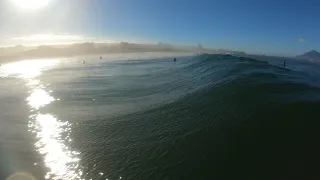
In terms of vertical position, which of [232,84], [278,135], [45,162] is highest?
[232,84]

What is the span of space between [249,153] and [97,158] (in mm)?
10514

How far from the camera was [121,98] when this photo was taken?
128 feet

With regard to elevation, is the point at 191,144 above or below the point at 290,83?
below

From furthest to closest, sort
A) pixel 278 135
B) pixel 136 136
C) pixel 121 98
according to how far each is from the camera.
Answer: pixel 121 98, pixel 136 136, pixel 278 135

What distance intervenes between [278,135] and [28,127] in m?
22.3

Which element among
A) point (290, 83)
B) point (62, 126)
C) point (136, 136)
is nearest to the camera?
point (136, 136)

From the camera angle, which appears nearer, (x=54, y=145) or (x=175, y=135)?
(x=54, y=145)

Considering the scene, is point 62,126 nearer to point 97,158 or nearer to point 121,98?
point 97,158

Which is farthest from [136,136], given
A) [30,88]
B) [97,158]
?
[30,88]

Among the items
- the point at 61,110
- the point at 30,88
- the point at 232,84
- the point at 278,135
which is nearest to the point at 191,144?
the point at 278,135

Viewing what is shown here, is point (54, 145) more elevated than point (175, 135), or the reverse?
point (175, 135)

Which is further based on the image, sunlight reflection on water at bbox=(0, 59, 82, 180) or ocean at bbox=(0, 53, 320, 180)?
sunlight reflection on water at bbox=(0, 59, 82, 180)

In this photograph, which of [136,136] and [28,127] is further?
[28,127]

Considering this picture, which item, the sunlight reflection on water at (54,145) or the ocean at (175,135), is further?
the sunlight reflection on water at (54,145)
